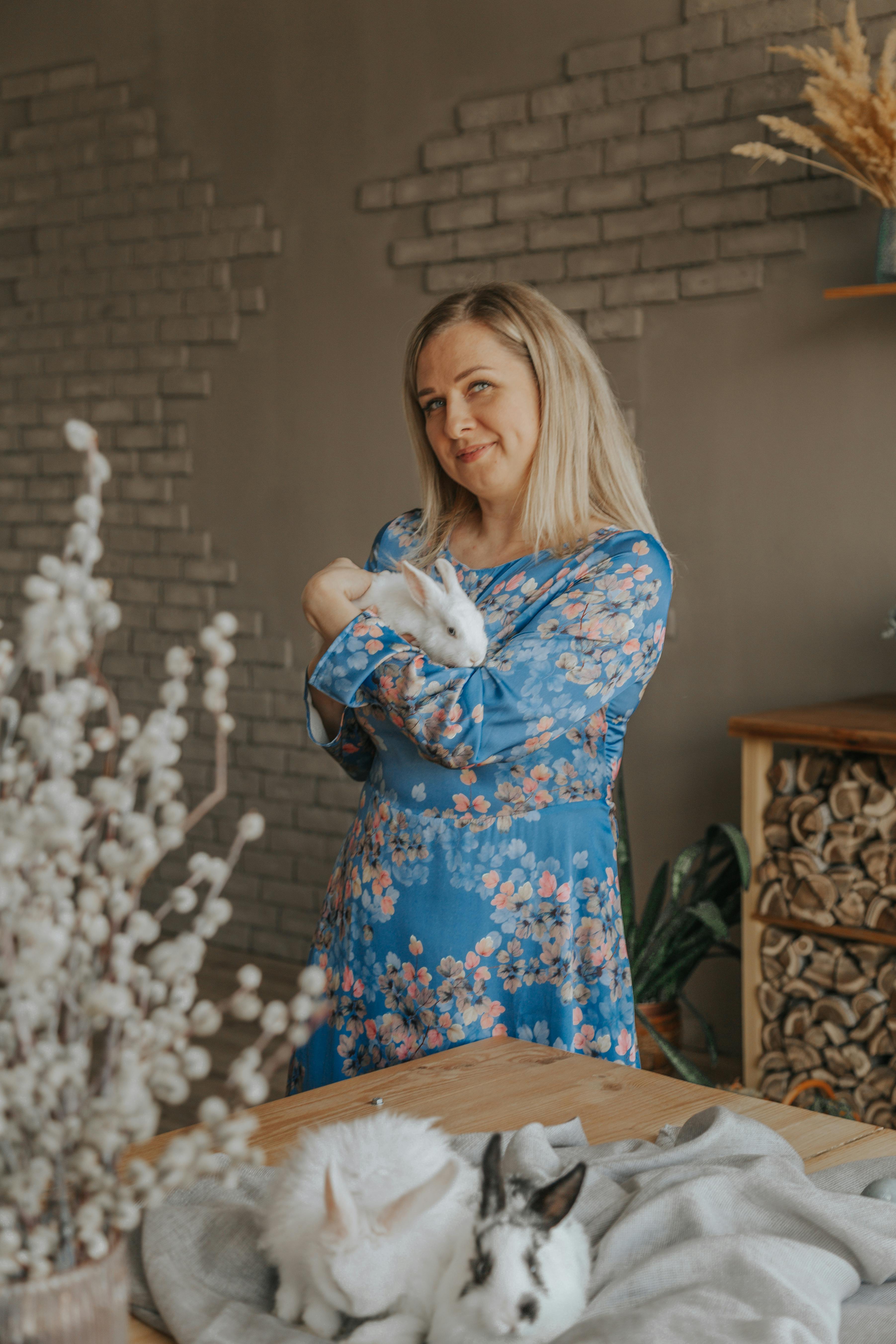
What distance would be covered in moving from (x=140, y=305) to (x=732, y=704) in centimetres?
276

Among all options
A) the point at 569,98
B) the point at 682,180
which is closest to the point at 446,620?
the point at 682,180

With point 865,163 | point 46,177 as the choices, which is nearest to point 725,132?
point 865,163

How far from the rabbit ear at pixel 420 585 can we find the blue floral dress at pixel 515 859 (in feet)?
0.34

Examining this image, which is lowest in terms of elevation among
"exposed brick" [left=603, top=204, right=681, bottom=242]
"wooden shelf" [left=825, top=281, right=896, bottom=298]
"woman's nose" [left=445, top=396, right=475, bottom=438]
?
"woman's nose" [left=445, top=396, right=475, bottom=438]

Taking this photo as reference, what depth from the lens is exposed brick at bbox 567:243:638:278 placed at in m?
3.54

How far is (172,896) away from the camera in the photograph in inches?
22.9

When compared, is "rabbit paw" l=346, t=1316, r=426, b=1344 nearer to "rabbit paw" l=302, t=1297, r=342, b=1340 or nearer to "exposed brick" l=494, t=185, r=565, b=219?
"rabbit paw" l=302, t=1297, r=342, b=1340

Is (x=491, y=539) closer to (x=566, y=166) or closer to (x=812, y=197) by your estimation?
(x=812, y=197)

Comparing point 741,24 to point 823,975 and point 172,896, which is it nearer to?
point 823,975

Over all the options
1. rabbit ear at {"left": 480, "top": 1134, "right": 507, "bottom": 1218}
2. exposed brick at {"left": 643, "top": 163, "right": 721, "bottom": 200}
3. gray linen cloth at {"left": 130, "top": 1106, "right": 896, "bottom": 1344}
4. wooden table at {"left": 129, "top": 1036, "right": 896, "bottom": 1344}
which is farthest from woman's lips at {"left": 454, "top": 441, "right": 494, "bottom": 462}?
exposed brick at {"left": 643, "top": 163, "right": 721, "bottom": 200}

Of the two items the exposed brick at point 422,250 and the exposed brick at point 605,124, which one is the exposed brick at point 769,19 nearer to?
the exposed brick at point 605,124

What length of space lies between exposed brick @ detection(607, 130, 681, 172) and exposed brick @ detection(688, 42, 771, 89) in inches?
5.4

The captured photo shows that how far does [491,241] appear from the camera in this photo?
387cm

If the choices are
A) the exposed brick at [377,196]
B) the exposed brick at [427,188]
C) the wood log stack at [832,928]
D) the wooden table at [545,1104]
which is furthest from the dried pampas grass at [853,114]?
the wooden table at [545,1104]
